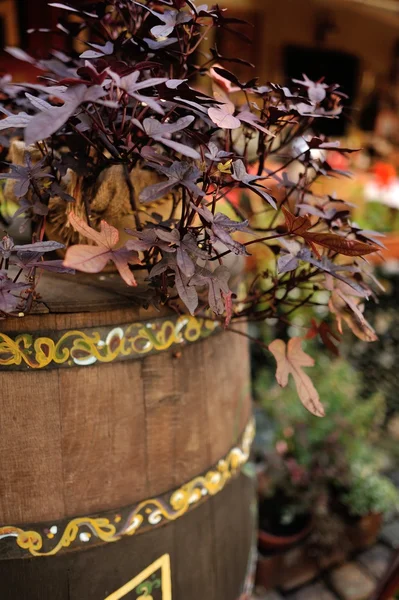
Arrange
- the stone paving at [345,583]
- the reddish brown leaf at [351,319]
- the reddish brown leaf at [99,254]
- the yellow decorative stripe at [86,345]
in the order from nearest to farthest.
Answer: the reddish brown leaf at [99,254] < the yellow decorative stripe at [86,345] < the reddish brown leaf at [351,319] < the stone paving at [345,583]

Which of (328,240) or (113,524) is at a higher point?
(328,240)

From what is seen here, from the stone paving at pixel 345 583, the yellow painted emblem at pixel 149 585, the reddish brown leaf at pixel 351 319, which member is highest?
the reddish brown leaf at pixel 351 319

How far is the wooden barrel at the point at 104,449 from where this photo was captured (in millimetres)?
759

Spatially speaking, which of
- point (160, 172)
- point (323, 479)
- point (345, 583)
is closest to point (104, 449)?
point (160, 172)

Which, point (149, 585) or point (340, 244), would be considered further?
point (149, 585)

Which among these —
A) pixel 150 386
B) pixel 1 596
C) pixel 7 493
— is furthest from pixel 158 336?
pixel 1 596

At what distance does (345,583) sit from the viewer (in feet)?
6.32

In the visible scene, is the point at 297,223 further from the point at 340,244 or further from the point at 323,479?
the point at 323,479

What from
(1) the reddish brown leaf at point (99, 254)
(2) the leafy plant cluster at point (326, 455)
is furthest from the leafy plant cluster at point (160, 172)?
(2) the leafy plant cluster at point (326, 455)

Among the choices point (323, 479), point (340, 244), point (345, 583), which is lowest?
point (345, 583)

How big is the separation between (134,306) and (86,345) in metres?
0.09

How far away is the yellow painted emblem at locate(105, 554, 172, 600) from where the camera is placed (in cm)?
83

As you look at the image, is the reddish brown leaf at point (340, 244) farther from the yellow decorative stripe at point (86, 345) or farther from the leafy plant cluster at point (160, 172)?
the yellow decorative stripe at point (86, 345)

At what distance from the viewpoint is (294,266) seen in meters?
0.73
